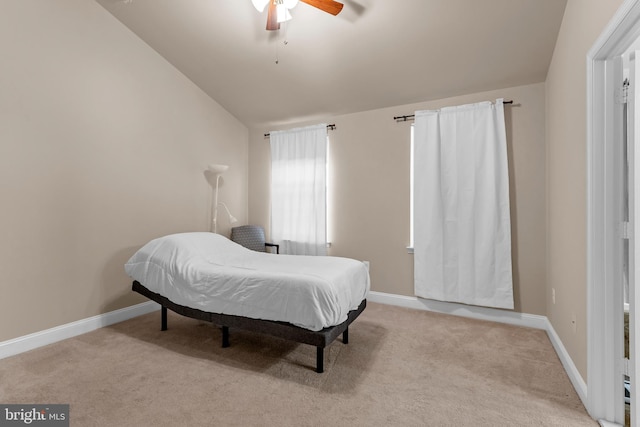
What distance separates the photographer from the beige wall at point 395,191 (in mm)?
3051

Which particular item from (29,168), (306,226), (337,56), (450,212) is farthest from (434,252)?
(29,168)

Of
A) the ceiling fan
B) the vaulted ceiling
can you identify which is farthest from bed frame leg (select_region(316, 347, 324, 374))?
the vaulted ceiling

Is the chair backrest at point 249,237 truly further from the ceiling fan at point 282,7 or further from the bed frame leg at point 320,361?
the ceiling fan at point 282,7

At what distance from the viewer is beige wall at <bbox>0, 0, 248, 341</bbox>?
8.12ft

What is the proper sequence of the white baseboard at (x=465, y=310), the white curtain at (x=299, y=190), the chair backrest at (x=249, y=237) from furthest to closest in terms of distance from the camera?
the chair backrest at (x=249, y=237) < the white curtain at (x=299, y=190) < the white baseboard at (x=465, y=310)

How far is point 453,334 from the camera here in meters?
2.88

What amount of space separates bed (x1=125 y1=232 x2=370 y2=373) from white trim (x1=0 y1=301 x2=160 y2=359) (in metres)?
0.55

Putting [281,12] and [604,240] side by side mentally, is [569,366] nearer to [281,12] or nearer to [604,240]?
[604,240]

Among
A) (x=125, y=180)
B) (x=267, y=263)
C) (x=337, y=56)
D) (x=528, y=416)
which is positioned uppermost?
(x=337, y=56)

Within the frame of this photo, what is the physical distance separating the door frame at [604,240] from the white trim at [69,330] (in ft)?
12.7

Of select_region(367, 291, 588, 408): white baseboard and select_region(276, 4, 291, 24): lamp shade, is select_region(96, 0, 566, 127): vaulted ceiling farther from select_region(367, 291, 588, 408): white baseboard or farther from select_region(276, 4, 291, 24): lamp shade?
select_region(367, 291, 588, 408): white baseboard

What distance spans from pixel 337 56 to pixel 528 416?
325 centimetres

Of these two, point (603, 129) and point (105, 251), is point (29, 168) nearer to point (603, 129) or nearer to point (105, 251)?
point (105, 251)

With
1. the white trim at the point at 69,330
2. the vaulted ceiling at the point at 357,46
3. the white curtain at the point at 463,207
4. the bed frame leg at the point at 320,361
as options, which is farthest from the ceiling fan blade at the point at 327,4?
the white trim at the point at 69,330
